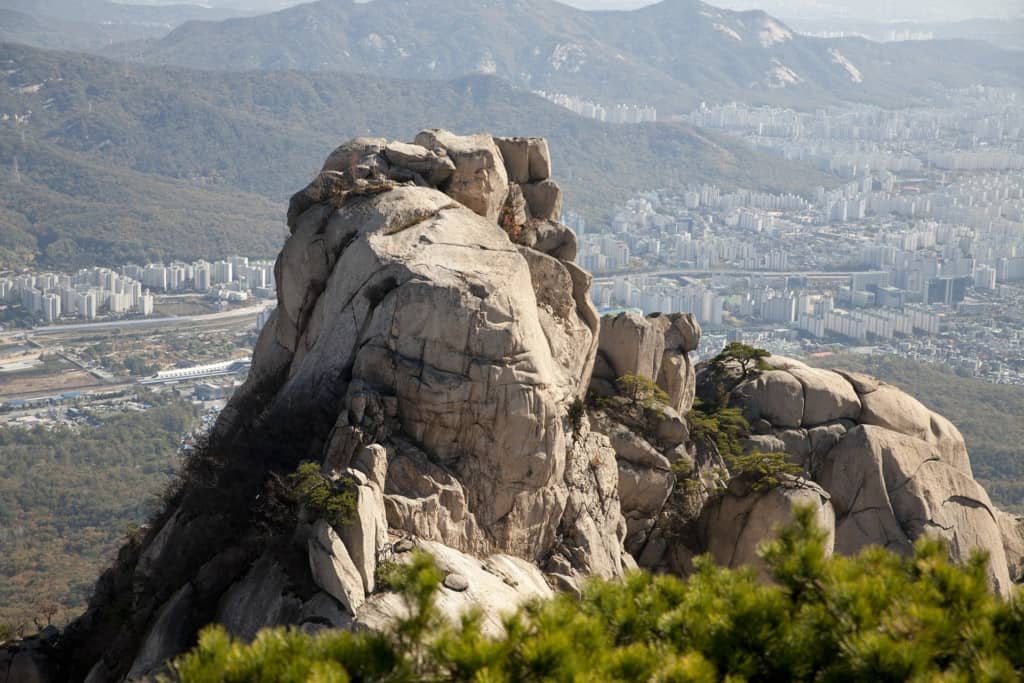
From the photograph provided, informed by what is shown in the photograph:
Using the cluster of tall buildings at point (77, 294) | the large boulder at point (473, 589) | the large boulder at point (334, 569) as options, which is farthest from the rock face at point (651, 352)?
the cluster of tall buildings at point (77, 294)

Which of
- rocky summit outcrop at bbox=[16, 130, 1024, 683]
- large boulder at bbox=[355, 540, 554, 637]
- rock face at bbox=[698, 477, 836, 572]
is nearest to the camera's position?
large boulder at bbox=[355, 540, 554, 637]

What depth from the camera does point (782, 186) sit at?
514 ft

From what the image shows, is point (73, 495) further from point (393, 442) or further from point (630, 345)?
point (393, 442)

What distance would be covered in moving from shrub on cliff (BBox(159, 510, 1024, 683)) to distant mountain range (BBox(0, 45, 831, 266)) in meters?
104

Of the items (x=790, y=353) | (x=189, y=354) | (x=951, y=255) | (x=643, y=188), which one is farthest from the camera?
(x=643, y=188)

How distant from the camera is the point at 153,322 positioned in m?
92.2

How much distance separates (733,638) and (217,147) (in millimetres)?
148095

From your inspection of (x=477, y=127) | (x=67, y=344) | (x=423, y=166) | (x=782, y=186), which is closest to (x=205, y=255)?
(x=67, y=344)

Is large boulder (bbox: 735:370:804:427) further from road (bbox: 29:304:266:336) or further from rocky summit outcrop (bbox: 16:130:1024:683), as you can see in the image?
road (bbox: 29:304:266:336)

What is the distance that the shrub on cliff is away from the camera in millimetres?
8641

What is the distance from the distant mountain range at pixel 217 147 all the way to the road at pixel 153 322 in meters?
17.8

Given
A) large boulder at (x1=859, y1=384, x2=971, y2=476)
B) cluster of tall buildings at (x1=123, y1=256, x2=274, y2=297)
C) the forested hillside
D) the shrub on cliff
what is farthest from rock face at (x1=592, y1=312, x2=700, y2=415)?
cluster of tall buildings at (x1=123, y1=256, x2=274, y2=297)

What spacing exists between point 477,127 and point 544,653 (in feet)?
503

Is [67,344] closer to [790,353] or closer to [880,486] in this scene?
[790,353]
